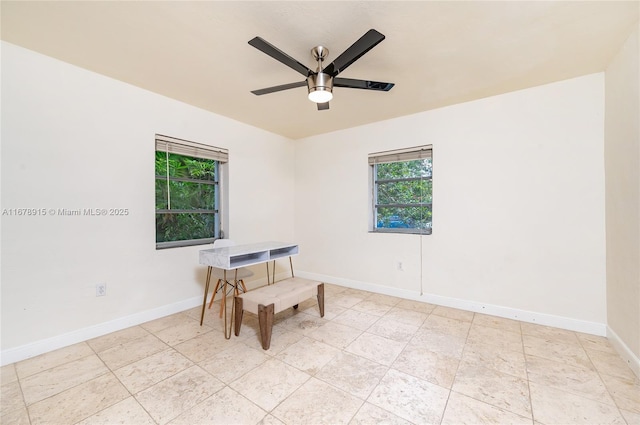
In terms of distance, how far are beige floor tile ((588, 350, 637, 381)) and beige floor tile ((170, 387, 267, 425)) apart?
2.44 meters

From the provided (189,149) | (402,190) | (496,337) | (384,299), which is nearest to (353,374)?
(496,337)

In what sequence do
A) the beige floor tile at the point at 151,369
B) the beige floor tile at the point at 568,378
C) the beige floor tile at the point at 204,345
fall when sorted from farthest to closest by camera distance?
the beige floor tile at the point at 204,345, the beige floor tile at the point at 151,369, the beige floor tile at the point at 568,378

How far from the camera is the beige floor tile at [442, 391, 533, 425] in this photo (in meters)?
1.47

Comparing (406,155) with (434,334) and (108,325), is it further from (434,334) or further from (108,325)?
(108,325)

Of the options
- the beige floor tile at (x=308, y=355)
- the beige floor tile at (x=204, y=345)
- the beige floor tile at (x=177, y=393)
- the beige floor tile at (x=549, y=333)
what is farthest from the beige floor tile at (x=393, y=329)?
the beige floor tile at (x=177, y=393)

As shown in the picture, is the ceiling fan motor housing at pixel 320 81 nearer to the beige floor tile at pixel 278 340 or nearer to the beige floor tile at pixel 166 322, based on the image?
the beige floor tile at pixel 278 340

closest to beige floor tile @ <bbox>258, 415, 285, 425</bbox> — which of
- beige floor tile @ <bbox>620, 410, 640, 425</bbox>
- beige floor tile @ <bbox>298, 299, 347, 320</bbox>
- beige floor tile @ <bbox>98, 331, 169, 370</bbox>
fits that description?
beige floor tile @ <bbox>98, 331, 169, 370</bbox>

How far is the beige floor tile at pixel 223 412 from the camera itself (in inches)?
58.5

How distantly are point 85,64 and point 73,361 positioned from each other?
247cm

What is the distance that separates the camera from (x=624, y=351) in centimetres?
204

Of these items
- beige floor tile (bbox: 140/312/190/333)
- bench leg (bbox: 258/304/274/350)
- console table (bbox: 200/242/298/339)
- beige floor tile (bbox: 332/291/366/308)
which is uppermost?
console table (bbox: 200/242/298/339)

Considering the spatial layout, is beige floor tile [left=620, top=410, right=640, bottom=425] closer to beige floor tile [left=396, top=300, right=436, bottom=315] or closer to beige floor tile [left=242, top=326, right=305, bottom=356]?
beige floor tile [left=396, top=300, right=436, bottom=315]

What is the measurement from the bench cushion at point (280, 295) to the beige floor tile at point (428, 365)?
3.29 ft

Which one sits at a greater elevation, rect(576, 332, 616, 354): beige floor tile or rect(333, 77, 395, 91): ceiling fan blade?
rect(333, 77, 395, 91): ceiling fan blade
